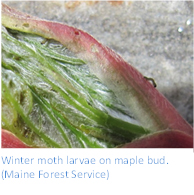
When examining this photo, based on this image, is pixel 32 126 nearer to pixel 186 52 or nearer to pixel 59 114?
pixel 59 114

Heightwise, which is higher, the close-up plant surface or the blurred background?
the blurred background

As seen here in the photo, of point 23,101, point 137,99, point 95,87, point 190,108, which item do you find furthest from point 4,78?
point 190,108

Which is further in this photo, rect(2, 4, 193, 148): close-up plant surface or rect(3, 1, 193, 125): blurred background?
rect(3, 1, 193, 125): blurred background

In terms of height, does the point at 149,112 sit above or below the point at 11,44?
below

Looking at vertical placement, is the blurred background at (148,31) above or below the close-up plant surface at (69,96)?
above

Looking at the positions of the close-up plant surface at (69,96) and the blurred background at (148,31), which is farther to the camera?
the blurred background at (148,31)

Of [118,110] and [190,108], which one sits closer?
[118,110]
